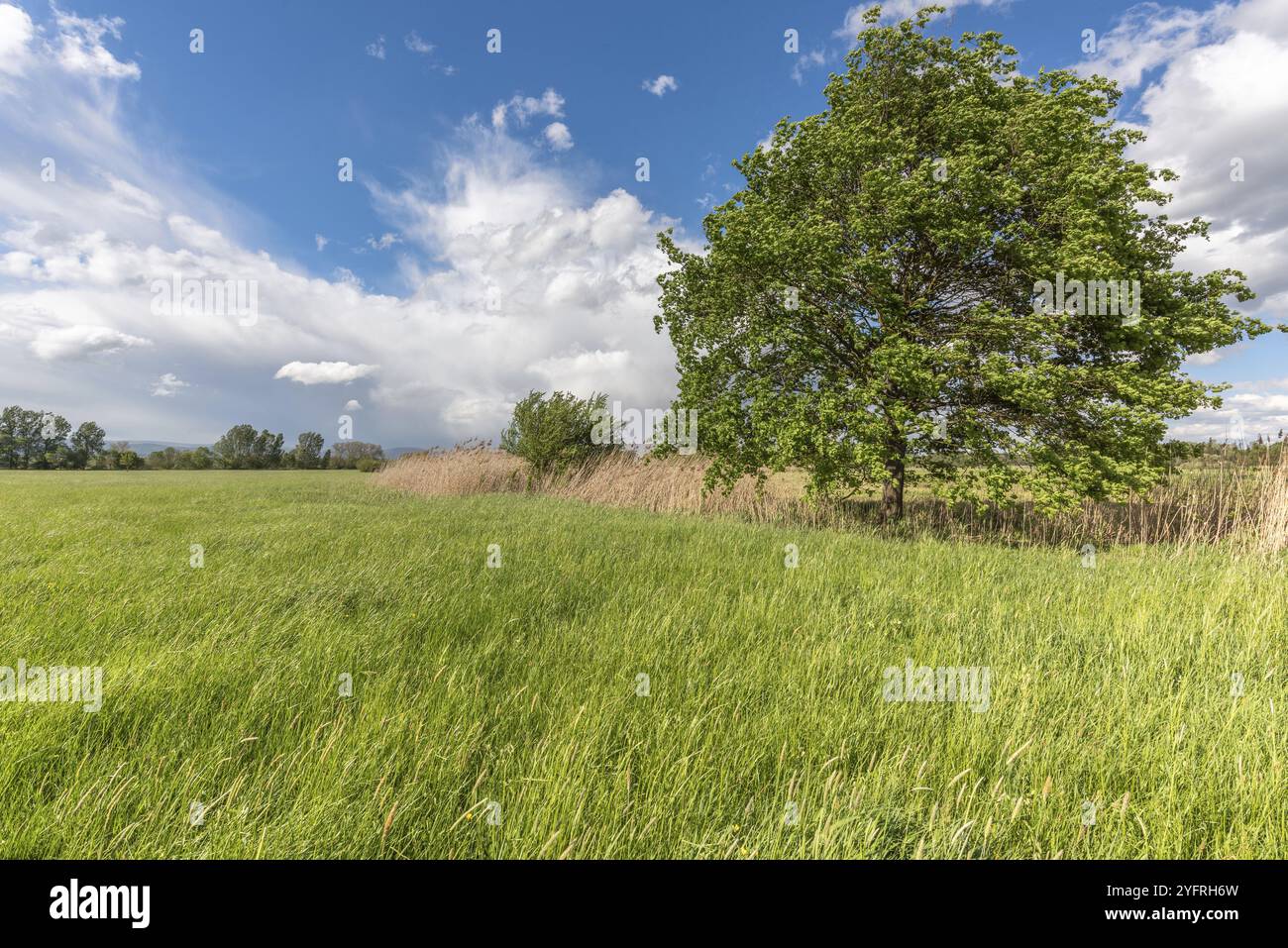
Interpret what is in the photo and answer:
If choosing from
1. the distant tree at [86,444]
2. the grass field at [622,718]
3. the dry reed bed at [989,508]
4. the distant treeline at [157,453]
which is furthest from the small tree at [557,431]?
the distant tree at [86,444]

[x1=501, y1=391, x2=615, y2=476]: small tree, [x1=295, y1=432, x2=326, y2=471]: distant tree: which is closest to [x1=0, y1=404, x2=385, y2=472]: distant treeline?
[x1=295, y1=432, x2=326, y2=471]: distant tree

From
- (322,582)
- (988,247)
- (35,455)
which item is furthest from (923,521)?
(35,455)

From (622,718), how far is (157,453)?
110979mm

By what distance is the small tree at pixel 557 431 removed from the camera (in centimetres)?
2078

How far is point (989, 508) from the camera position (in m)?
12.1

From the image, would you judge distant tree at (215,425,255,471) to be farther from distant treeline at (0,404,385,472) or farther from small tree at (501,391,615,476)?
small tree at (501,391,615,476)

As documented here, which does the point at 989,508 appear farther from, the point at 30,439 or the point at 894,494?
the point at 30,439

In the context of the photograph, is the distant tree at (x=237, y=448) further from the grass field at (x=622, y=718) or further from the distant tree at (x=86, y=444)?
the grass field at (x=622, y=718)

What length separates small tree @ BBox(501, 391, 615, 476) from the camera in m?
20.8

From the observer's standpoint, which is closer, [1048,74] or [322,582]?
[322,582]

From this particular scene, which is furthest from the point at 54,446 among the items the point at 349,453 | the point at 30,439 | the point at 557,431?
the point at 557,431

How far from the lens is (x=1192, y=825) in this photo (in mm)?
1935

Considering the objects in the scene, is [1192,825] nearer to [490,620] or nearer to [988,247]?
[490,620]

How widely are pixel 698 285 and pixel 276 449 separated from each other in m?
89.8
